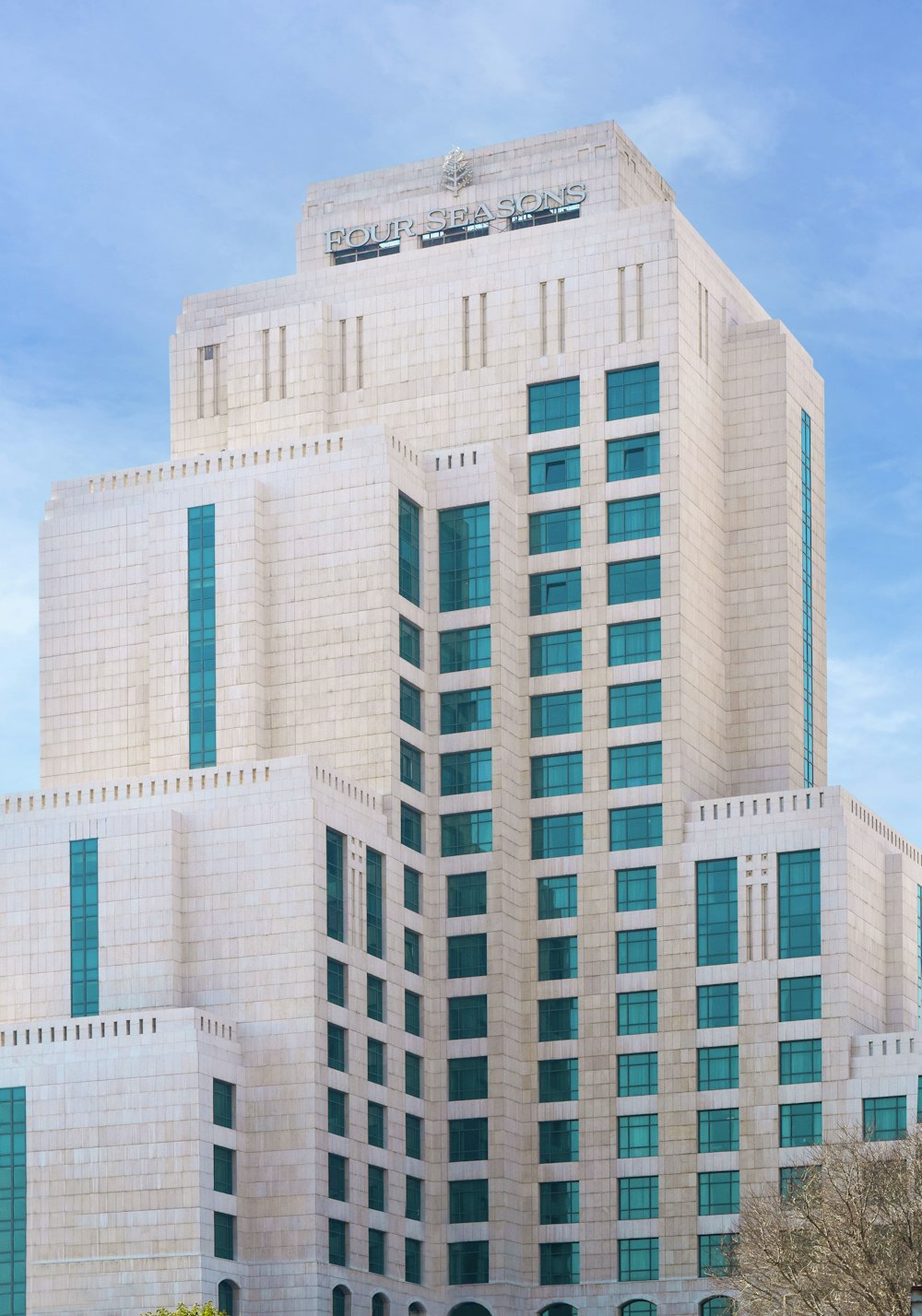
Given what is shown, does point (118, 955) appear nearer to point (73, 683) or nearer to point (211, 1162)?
point (211, 1162)

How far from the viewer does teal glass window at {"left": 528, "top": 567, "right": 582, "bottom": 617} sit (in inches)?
4889

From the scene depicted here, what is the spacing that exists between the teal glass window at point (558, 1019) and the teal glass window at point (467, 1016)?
269 cm

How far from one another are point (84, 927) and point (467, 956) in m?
18.5

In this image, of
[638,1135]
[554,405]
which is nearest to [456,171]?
[554,405]

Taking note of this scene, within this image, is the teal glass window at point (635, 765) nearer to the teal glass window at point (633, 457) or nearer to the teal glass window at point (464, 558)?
the teal glass window at point (464, 558)

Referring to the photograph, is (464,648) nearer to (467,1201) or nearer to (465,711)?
(465,711)

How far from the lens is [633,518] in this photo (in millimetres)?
123438

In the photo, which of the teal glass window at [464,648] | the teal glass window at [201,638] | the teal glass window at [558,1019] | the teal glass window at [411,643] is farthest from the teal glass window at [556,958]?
the teal glass window at [201,638]

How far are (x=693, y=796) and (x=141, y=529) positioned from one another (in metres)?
28.3

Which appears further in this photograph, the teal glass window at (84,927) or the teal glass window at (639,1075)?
the teal glass window at (639,1075)

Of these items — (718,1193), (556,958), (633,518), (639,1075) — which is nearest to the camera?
(718,1193)

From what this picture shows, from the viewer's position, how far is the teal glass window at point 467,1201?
118 m

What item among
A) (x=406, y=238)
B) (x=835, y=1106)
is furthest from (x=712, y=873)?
(x=406, y=238)

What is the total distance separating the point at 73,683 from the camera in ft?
412
